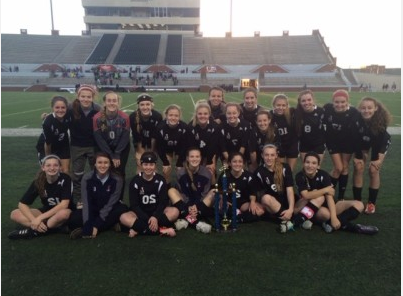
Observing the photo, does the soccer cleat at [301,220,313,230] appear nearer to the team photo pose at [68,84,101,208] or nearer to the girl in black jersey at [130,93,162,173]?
the girl in black jersey at [130,93,162,173]

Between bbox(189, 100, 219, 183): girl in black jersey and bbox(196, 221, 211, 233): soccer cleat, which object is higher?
bbox(189, 100, 219, 183): girl in black jersey

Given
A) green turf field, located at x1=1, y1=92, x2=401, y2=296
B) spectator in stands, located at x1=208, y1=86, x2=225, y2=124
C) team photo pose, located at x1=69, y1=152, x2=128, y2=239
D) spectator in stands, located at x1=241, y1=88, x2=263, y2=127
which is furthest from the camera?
spectator in stands, located at x1=208, y1=86, x2=225, y2=124

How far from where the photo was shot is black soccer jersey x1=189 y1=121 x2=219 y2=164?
4777 mm

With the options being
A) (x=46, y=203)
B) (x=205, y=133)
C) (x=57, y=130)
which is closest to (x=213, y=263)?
(x=205, y=133)

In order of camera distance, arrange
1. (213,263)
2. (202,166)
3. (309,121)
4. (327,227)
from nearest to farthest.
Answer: (213,263) → (327,227) → (202,166) → (309,121)

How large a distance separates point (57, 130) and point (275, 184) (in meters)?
3.01

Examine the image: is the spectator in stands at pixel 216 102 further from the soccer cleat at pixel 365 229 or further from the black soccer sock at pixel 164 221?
the soccer cleat at pixel 365 229

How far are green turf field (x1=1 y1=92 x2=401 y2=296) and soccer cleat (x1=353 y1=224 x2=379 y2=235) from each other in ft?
0.22

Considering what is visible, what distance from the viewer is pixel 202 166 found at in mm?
4559

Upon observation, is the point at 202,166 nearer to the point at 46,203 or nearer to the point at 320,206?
the point at 320,206

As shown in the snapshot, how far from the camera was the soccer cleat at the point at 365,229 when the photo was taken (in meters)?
3.93

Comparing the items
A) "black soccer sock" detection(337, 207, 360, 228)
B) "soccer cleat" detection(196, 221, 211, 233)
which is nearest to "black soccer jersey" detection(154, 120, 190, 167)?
"soccer cleat" detection(196, 221, 211, 233)

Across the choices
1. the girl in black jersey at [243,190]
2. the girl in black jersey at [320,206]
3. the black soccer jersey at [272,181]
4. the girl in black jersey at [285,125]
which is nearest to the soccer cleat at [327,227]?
the girl in black jersey at [320,206]

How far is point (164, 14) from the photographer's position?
63.1 m
